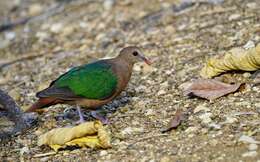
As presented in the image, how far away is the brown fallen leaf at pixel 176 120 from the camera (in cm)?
548

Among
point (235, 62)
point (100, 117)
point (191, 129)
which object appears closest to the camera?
point (191, 129)

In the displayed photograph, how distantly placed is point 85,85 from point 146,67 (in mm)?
1543

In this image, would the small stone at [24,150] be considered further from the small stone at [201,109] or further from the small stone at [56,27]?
the small stone at [56,27]

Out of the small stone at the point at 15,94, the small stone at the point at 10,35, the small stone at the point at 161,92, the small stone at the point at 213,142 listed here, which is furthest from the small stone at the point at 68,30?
the small stone at the point at 213,142

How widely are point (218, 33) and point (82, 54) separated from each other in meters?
1.81

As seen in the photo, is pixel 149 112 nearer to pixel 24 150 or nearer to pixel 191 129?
pixel 191 129

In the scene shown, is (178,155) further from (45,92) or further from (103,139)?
(45,92)

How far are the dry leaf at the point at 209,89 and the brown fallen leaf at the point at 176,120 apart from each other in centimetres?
38

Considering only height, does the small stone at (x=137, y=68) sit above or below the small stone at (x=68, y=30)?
below

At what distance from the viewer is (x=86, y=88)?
5883mm

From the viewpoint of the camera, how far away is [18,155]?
558cm

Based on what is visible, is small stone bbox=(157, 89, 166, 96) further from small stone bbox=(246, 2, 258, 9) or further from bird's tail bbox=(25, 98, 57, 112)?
small stone bbox=(246, 2, 258, 9)

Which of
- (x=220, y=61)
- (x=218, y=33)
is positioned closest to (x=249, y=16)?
(x=218, y=33)

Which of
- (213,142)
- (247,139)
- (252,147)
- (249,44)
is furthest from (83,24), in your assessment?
(252,147)
